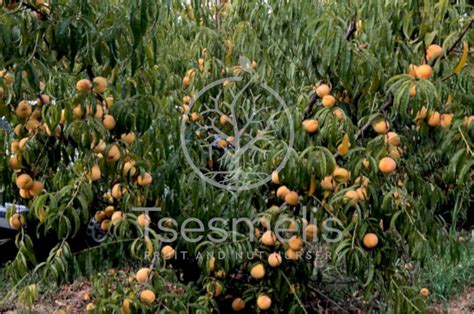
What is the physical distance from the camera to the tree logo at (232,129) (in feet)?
9.78

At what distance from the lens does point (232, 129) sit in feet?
11.0

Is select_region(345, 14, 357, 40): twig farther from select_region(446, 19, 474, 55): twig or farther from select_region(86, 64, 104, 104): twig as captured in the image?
select_region(86, 64, 104, 104): twig

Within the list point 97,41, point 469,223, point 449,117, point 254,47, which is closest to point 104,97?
point 97,41

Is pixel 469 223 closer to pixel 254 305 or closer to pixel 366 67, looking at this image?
pixel 254 305

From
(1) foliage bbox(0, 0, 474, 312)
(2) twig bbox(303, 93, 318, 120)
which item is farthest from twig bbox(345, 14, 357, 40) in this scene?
(2) twig bbox(303, 93, 318, 120)

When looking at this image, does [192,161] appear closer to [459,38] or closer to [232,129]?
[232,129]

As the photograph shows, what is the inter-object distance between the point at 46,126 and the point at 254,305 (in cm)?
149

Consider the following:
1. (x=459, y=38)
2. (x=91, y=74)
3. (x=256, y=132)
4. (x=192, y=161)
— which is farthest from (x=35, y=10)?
(x=459, y=38)

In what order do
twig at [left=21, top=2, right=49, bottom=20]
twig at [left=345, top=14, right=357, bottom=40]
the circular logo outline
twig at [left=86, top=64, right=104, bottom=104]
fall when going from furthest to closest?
the circular logo outline
twig at [left=345, top=14, right=357, bottom=40]
twig at [left=86, top=64, right=104, bottom=104]
twig at [left=21, top=2, right=49, bottom=20]

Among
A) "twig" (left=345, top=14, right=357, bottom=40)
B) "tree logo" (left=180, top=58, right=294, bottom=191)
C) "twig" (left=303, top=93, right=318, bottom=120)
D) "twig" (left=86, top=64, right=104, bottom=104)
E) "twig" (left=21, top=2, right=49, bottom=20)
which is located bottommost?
"tree logo" (left=180, top=58, right=294, bottom=191)

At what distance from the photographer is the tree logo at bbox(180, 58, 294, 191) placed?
298cm

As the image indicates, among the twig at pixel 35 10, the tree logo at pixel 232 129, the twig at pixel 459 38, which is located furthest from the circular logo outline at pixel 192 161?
the twig at pixel 35 10

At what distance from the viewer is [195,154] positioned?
3.04 meters

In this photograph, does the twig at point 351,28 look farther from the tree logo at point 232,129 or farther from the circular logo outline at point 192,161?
the tree logo at point 232,129
